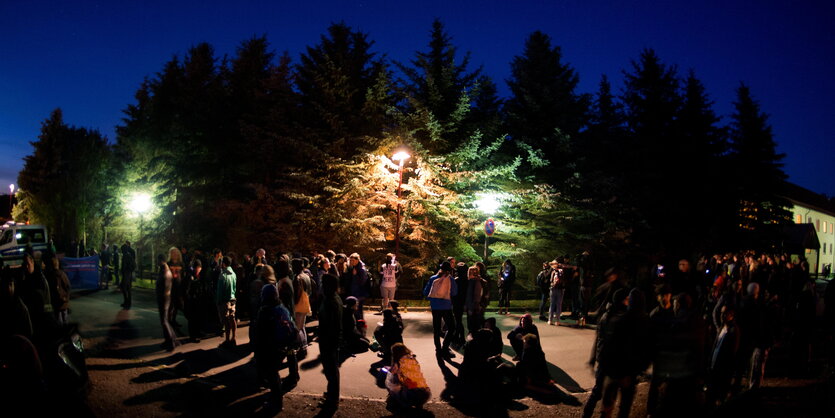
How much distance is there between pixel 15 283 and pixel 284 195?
12.1 meters

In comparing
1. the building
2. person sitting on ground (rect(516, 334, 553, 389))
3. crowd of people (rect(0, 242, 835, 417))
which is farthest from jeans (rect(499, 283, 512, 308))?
the building

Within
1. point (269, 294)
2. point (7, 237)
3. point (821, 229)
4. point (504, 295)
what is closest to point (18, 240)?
point (7, 237)

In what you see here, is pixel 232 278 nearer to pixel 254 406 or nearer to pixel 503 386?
pixel 254 406

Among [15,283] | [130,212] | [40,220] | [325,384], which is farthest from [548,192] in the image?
[40,220]

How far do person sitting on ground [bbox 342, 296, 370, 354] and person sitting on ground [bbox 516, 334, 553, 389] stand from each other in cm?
322

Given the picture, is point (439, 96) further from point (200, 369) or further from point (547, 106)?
point (200, 369)

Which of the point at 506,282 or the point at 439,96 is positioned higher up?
the point at 439,96

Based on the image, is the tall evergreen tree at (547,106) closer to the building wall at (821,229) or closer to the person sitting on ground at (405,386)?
the person sitting on ground at (405,386)

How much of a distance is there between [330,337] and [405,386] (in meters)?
1.36

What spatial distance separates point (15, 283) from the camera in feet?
32.0

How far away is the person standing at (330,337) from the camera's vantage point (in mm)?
7191

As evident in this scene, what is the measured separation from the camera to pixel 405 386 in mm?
7086

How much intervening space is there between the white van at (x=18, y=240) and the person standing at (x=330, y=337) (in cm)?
2450

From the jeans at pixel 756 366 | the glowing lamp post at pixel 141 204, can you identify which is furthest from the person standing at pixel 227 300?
the glowing lamp post at pixel 141 204
